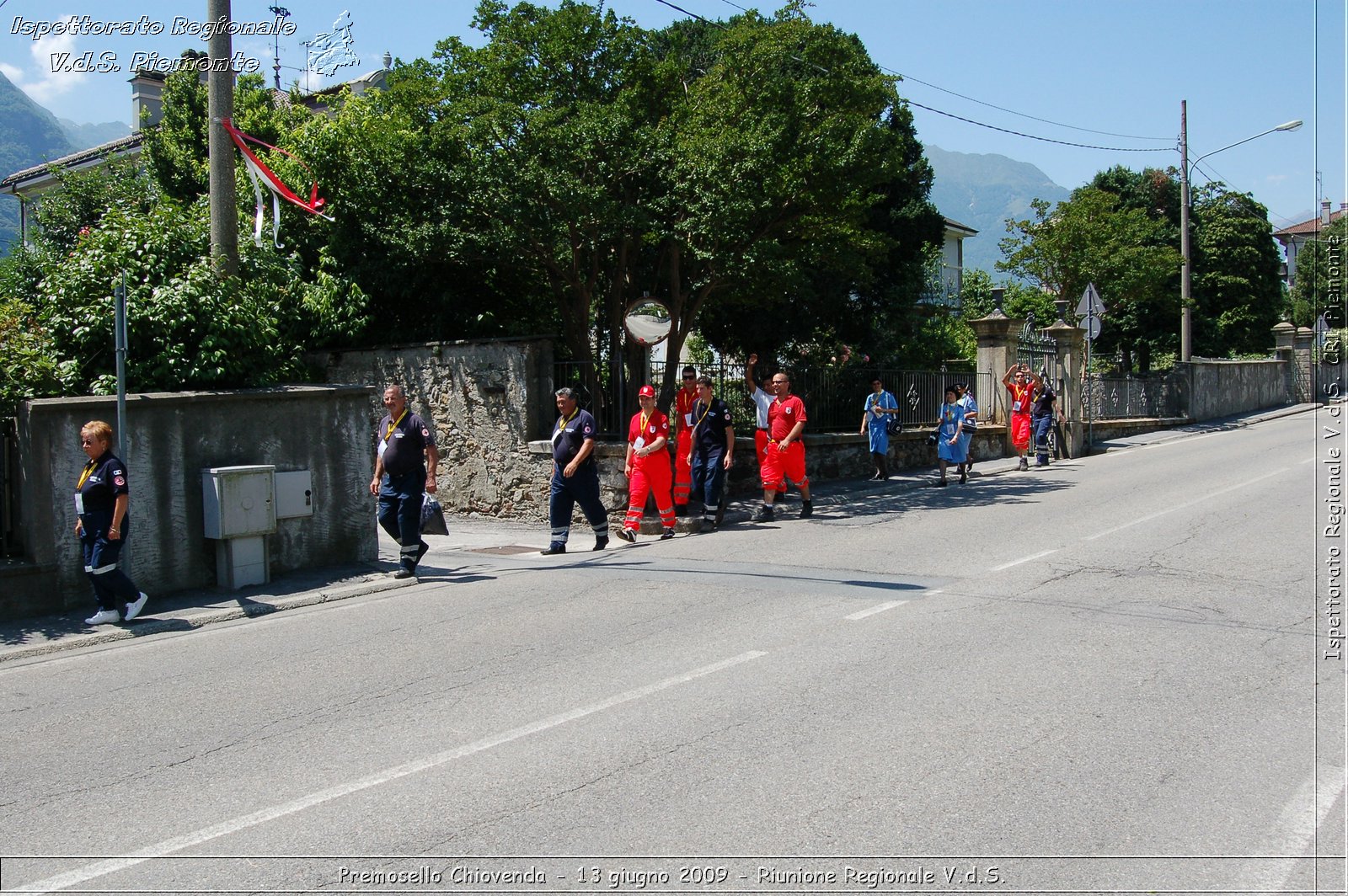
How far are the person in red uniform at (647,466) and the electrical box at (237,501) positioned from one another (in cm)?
418

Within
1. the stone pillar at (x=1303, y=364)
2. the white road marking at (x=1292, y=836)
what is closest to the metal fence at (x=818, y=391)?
the white road marking at (x=1292, y=836)

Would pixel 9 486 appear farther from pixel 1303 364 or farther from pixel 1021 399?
pixel 1303 364

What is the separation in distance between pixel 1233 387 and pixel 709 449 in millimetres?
30167

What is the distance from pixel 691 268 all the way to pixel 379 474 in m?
7.19

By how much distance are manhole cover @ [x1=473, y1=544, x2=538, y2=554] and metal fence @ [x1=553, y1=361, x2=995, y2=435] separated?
280 centimetres

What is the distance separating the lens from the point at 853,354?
74.9 ft

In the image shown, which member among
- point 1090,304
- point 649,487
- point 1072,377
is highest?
point 1090,304

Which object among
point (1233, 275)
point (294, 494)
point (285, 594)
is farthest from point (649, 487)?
point (1233, 275)

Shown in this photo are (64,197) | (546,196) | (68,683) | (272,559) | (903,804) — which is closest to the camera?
(903,804)

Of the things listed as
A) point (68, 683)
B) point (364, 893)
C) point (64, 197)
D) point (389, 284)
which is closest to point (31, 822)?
point (364, 893)

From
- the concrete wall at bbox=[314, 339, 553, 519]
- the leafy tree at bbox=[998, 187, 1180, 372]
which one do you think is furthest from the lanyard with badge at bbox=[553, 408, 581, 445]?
the leafy tree at bbox=[998, 187, 1180, 372]

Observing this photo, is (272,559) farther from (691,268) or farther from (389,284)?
(691,268)

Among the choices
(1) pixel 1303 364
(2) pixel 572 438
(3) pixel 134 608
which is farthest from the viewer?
(1) pixel 1303 364

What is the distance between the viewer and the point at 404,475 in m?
10.1
